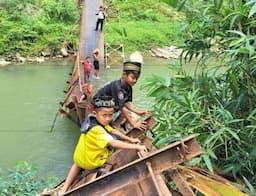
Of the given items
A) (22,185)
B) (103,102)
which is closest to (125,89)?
(103,102)

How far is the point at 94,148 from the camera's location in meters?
2.43

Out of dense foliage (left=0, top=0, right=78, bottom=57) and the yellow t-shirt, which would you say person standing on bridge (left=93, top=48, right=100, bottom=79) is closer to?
the yellow t-shirt

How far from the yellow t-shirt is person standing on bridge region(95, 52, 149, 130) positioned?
1.80ft

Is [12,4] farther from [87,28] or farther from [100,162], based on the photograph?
[100,162]

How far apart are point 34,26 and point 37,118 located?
23.2 ft

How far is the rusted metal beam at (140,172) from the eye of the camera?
5.74 feet

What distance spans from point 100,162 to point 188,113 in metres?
0.63

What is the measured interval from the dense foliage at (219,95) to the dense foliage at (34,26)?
424 inches

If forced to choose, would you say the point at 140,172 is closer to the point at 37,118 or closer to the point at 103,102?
the point at 103,102

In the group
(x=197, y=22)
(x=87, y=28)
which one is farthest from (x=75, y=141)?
(x=197, y=22)

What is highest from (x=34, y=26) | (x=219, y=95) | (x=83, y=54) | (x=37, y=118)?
(x=219, y=95)

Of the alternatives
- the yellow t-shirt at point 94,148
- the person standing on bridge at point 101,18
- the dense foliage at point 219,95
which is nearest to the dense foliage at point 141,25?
the person standing on bridge at point 101,18

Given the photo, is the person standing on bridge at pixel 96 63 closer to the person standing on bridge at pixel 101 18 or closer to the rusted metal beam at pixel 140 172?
the person standing on bridge at pixel 101 18

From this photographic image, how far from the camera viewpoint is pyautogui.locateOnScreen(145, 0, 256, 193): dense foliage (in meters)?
1.99
